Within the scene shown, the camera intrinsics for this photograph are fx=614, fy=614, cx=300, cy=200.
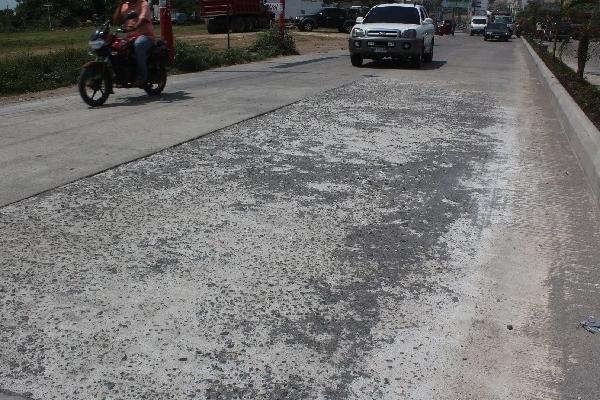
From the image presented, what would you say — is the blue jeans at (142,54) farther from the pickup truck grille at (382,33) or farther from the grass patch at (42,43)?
the grass patch at (42,43)

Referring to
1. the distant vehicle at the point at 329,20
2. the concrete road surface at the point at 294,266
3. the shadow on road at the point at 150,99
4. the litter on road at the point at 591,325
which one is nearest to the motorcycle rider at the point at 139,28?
the shadow on road at the point at 150,99

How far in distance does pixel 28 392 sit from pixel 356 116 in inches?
286

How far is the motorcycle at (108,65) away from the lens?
9.43m

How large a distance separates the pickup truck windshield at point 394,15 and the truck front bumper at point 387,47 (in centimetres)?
113

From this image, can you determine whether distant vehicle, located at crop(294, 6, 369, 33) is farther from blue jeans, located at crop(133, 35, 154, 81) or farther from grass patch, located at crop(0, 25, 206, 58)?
blue jeans, located at crop(133, 35, 154, 81)

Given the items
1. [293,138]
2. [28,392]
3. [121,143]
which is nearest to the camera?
[28,392]

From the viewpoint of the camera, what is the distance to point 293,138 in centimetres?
765

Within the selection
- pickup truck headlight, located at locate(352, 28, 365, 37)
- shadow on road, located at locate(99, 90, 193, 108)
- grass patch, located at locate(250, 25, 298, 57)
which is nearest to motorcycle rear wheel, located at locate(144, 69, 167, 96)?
shadow on road, located at locate(99, 90, 193, 108)

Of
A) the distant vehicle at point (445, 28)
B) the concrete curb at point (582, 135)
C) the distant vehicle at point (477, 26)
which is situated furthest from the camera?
the distant vehicle at point (477, 26)

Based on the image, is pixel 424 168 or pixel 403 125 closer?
pixel 424 168

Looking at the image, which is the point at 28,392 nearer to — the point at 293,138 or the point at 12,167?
the point at 12,167

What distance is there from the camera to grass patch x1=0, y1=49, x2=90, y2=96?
39.0ft

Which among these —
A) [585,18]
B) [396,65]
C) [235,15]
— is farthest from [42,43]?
[585,18]

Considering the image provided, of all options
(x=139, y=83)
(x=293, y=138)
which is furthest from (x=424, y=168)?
(x=139, y=83)
